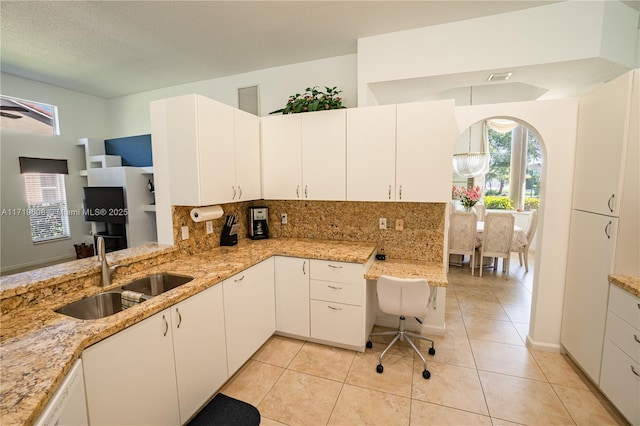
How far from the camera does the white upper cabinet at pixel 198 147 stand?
2.25m

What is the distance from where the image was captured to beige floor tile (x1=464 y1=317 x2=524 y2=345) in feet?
9.33

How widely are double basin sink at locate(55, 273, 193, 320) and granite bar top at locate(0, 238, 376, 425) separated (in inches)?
1.6

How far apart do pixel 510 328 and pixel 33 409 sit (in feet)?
12.4

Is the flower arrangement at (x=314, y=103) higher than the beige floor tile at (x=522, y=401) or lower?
higher

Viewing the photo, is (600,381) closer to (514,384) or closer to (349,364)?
(514,384)

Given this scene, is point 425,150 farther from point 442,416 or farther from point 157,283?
Result: point 157,283

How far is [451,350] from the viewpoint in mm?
2670

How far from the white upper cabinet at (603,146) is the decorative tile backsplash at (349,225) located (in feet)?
3.65

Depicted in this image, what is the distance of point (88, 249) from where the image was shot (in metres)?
4.79

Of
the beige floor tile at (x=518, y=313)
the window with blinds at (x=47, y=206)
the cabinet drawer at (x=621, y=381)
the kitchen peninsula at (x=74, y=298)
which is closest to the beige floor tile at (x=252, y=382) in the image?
the kitchen peninsula at (x=74, y=298)

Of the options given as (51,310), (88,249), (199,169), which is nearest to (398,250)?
(199,169)

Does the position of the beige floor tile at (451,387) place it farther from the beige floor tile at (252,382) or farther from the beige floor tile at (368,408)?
the beige floor tile at (252,382)

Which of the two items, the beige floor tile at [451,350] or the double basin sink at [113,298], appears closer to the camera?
the double basin sink at [113,298]

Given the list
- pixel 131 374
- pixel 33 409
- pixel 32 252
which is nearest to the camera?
pixel 33 409
